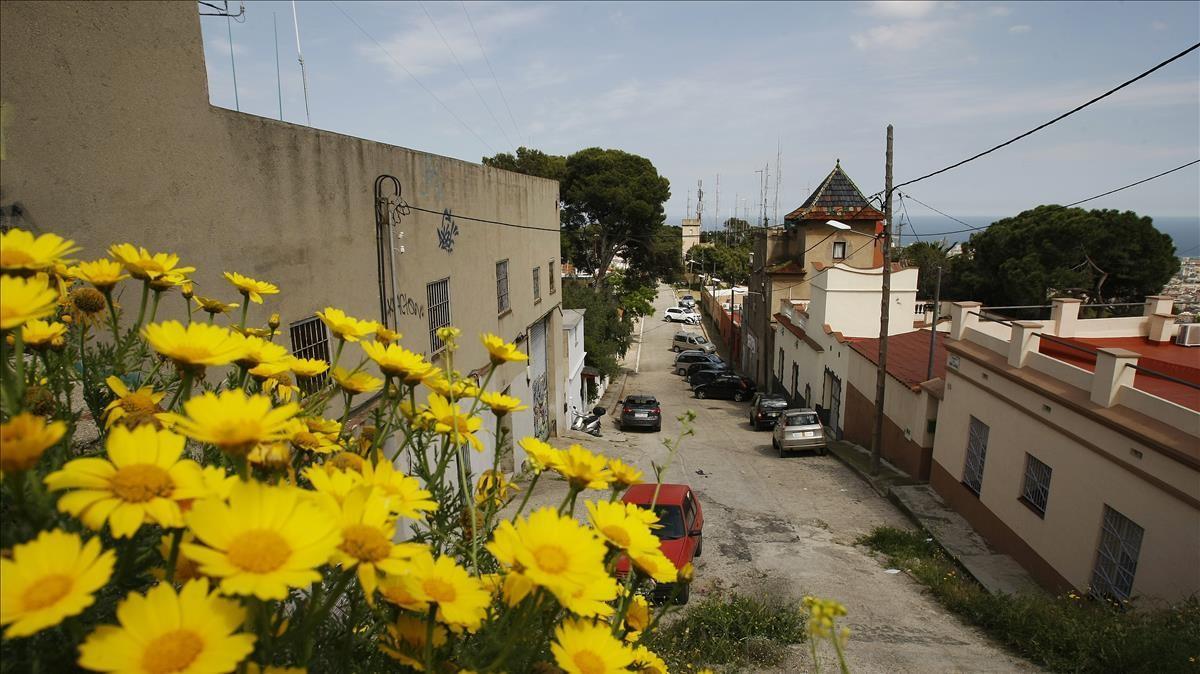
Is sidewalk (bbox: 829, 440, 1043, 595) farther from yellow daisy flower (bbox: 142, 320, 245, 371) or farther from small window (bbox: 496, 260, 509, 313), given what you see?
yellow daisy flower (bbox: 142, 320, 245, 371)

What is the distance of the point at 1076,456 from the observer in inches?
333

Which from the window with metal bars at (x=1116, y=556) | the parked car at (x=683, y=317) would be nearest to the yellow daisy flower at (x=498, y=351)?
the window with metal bars at (x=1116, y=556)

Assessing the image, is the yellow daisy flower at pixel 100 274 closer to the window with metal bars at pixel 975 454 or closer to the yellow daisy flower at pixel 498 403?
the yellow daisy flower at pixel 498 403

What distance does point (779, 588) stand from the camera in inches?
329

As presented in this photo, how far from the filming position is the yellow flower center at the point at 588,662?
49.4 inches

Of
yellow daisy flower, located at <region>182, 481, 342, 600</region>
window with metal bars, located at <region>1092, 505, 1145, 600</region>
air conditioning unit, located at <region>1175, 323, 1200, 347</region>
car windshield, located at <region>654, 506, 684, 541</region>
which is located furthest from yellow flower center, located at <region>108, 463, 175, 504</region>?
air conditioning unit, located at <region>1175, 323, 1200, 347</region>

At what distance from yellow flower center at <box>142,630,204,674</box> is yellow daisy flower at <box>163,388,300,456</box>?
0.89 feet

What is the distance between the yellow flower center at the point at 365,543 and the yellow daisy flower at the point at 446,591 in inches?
2.6

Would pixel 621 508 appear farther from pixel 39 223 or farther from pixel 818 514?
pixel 818 514

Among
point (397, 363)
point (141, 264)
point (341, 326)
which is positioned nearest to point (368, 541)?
Answer: point (397, 363)

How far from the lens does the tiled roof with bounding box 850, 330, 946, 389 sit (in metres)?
15.6

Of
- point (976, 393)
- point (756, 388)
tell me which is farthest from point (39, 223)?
point (756, 388)

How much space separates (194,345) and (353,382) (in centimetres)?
46

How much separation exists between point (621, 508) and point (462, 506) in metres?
0.65
